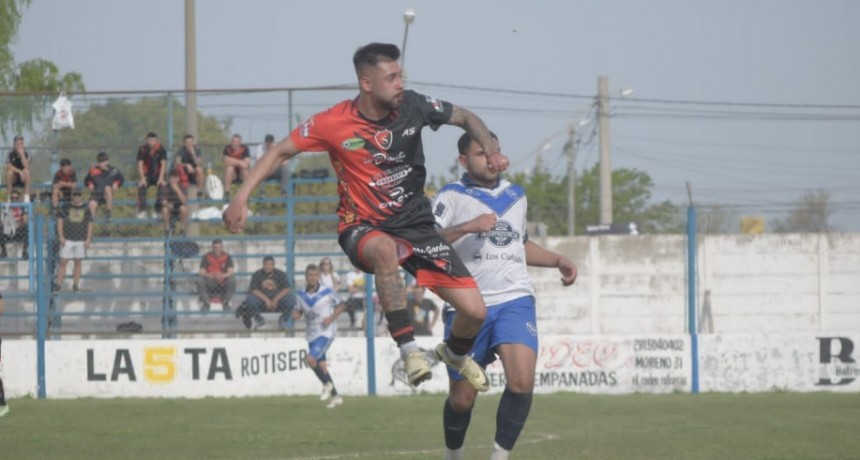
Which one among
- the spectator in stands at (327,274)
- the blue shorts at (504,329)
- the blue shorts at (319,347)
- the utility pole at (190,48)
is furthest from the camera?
the utility pole at (190,48)

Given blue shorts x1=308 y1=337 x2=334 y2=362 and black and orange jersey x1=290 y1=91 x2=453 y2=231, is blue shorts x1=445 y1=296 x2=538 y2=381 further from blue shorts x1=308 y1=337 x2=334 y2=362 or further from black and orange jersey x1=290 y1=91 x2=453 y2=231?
blue shorts x1=308 y1=337 x2=334 y2=362

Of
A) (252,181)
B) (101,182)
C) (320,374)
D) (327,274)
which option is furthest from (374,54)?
(101,182)

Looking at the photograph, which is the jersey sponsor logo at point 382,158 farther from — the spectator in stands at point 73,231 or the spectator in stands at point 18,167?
the spectator in stands at point 18,167

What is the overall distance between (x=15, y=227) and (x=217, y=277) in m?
3.74

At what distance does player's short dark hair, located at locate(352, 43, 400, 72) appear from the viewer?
23.8ft

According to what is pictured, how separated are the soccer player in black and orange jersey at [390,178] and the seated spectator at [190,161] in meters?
16.1

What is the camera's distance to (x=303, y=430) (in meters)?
13.4

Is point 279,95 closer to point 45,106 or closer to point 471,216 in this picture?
point 45,106

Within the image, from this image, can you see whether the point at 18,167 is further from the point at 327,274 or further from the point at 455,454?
the point at 455,454

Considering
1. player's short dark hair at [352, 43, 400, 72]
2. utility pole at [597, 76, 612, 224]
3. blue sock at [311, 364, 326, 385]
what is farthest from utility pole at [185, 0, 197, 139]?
player's short dark hair at [352, 43, 400, 72]

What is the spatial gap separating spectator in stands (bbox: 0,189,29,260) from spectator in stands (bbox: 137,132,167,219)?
214 cm

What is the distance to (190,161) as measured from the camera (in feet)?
76.6

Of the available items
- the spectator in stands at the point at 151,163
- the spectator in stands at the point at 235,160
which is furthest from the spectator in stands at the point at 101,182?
the spectator in stands at the point at 235,160

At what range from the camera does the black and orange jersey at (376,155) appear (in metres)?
7.30
